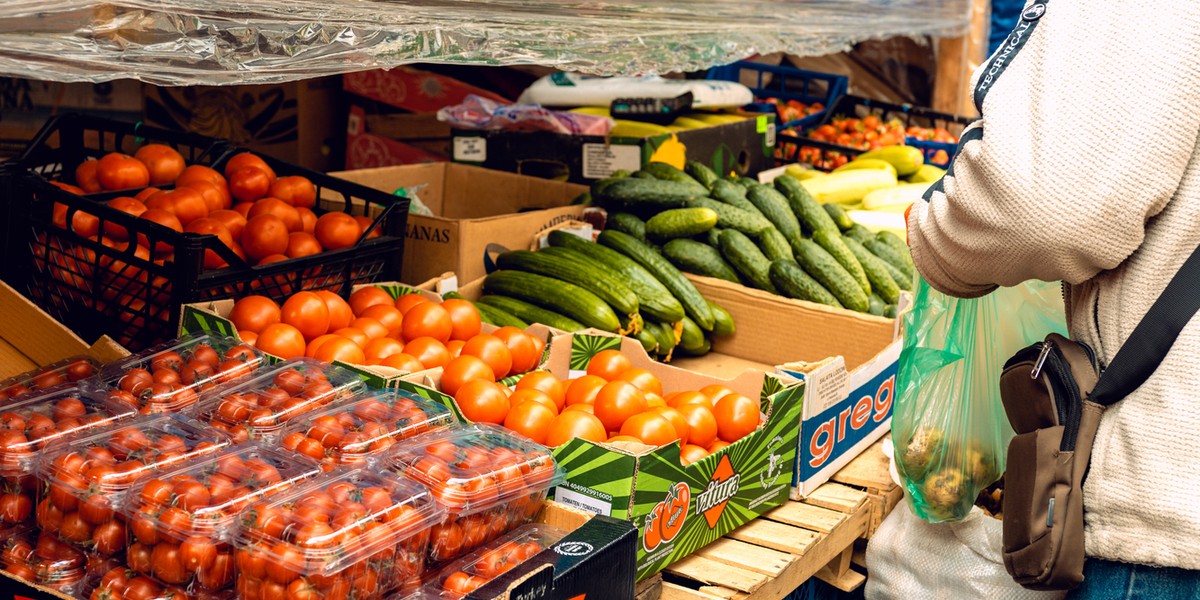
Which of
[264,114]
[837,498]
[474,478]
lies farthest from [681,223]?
[264,114]

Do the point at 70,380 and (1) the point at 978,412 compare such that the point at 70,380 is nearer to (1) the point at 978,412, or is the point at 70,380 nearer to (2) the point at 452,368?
(2) the point at 452,368

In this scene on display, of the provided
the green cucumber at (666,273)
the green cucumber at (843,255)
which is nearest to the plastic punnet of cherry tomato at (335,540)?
the green cucumber at (666,273)

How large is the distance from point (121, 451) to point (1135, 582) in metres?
1.60

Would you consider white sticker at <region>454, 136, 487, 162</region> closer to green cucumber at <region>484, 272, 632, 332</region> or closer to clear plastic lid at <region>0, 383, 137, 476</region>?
green cucumber at <region>484, 272, 632, 332</region>

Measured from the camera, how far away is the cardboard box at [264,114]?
5.11 metres

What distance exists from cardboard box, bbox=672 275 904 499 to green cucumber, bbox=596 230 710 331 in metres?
0.11

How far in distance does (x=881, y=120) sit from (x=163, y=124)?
154 inches

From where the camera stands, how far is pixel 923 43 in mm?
7234

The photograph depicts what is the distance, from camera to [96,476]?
5.28 feet

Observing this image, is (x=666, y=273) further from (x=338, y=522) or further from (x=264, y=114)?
(x=264, y=114)

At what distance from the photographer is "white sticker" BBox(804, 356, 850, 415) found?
8.05 ft

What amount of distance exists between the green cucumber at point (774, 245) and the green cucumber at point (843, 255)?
0.42 ft

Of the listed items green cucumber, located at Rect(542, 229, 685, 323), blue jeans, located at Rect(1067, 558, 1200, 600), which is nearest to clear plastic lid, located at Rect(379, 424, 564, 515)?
blue jeans, located at Rect(1067, 558, 1200, 600)

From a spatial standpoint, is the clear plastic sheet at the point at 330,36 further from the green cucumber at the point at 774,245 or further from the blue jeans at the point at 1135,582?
the blue jeans at the point at 1135,582
